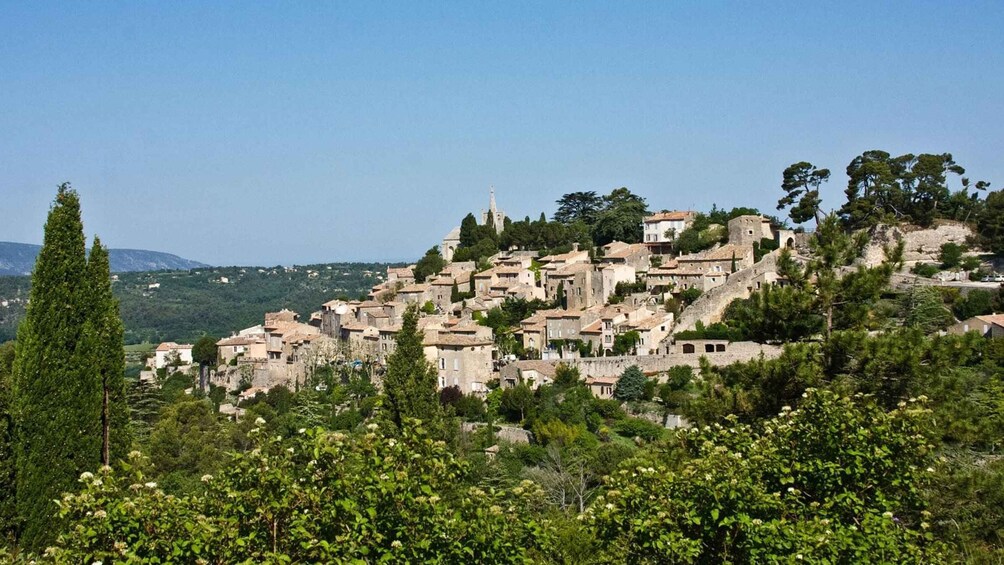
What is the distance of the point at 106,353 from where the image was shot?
53.1ft

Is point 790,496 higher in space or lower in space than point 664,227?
lower

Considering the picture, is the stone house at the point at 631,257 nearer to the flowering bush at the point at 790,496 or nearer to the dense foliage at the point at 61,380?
the dense foliage at the point at 61,380

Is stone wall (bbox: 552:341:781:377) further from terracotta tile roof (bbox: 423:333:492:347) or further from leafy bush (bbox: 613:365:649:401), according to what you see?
terracotta tile roof (bbox: 423:333:492:347)

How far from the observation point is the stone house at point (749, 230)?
53844mm

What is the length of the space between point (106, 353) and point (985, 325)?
34701 millimetres

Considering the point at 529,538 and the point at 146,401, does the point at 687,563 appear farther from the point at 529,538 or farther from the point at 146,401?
the point at 146,401

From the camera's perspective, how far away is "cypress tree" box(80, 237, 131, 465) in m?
15.7

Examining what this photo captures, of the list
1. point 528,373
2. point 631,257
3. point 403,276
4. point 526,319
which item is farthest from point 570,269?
point 403,276

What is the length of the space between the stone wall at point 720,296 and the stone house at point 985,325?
9089 mm

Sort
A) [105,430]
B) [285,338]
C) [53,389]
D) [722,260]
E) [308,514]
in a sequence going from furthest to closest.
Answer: [285,338], [722,260], [105,430], [53,389], [308,514]

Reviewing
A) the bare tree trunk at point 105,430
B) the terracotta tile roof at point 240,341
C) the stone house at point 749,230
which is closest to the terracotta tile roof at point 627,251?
the stone house at point 749,230

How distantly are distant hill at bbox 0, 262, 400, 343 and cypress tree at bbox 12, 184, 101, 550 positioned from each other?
88.3 metres

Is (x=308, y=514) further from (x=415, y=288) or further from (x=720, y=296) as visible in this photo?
(x=415, y=288)

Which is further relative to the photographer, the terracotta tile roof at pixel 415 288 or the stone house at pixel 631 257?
the terracotta tile roof at pixel 415 288
